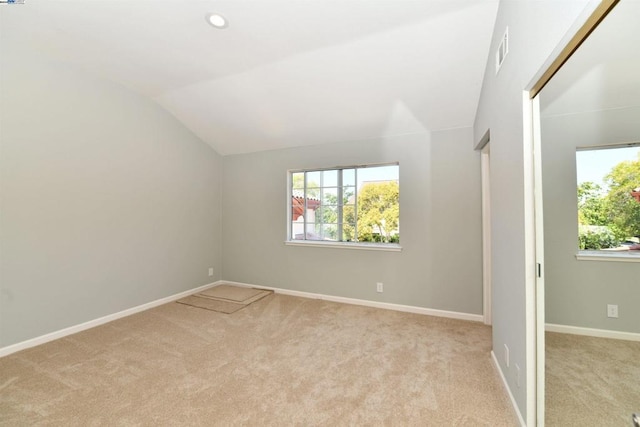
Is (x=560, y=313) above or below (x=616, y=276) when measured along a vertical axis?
below

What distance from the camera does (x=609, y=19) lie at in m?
0.87

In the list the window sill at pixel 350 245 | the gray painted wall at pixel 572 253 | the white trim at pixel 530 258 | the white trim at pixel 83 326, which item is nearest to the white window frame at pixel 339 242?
the window sill at pixel 350 245

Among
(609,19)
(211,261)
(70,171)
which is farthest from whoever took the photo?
(211,261)

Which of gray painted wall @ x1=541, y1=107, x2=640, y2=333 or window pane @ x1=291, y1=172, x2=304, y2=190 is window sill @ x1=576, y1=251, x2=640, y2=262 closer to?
gray painted wall @ x1=541, y1=107, x2=640, y2=333

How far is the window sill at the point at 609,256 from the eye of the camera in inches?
36.0

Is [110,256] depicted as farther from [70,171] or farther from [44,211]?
[70,171]

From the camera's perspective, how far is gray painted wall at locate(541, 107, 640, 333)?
1.00 metres

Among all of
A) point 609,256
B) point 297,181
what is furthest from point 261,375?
point 297,181

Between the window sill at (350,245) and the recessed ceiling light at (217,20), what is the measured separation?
278cm

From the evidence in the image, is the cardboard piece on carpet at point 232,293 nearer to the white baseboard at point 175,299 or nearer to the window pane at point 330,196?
the white baseboard at point 175,299

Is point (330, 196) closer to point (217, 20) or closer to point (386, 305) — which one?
point (386, 305)

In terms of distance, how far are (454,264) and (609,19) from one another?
2.70m

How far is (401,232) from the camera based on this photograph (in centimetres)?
342

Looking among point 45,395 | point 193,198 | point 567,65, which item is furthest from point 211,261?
point 567,65
